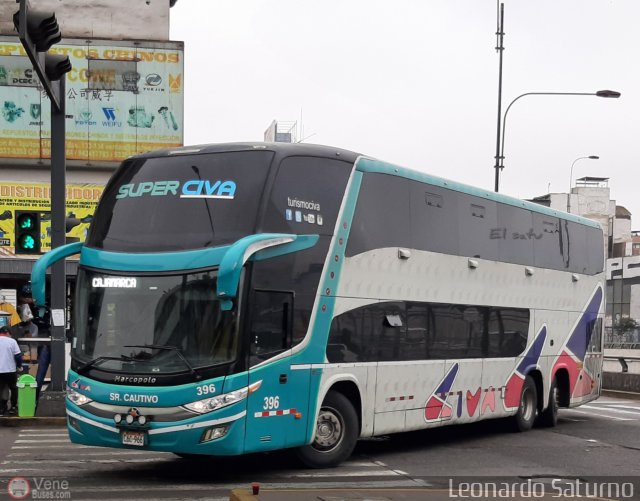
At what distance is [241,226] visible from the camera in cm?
1213

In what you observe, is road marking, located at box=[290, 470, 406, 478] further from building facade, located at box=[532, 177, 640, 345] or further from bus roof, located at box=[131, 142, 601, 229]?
building facade, located at box=[532, 177, 640, 345]

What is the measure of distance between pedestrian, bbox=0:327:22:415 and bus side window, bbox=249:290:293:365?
8.12m

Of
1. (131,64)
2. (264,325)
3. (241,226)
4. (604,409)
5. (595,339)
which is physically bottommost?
(604,409)

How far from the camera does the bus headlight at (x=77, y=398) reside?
40.1ft

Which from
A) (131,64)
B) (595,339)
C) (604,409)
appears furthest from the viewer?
(131,64)

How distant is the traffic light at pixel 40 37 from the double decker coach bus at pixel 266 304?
275cm

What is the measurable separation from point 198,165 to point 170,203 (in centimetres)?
65

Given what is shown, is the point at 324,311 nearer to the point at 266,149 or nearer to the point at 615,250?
the point at 266,149

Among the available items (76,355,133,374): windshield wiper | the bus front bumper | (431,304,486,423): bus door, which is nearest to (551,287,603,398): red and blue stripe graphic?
(431,304,486,423): bus door

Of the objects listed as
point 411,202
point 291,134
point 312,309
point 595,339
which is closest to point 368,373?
point 312,309

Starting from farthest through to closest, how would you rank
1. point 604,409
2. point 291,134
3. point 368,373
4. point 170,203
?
point 291,134
point 604,409
point 368,373
point 170,203

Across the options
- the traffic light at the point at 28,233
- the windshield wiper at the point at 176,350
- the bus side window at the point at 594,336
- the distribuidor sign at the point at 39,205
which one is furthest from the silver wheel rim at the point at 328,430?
the distribuidor sign at the point at 39,205

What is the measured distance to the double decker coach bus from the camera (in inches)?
464

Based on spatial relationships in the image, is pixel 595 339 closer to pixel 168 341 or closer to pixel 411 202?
pixel 411 202
